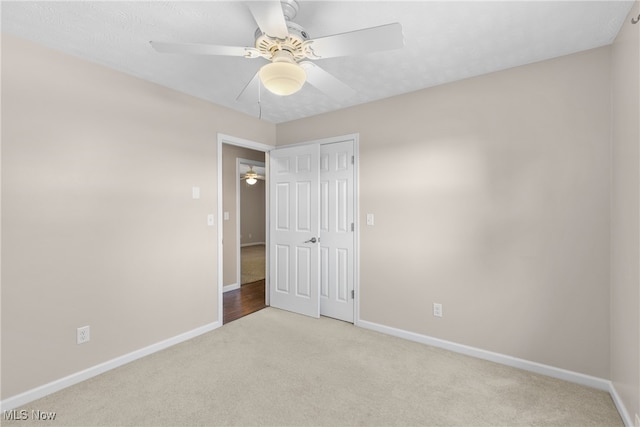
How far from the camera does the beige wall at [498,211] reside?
Answer: 86.4 inches

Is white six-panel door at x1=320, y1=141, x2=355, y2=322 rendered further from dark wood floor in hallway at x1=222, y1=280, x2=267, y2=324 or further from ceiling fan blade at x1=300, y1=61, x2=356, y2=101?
ceiling fan blade at x1=300, y1=61, x2=356, y2=101

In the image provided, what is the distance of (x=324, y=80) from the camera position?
6.14 feet

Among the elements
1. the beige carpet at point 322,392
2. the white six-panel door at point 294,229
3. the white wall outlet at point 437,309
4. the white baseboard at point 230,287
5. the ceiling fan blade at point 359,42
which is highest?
the ceiling fan blade at point 359,42

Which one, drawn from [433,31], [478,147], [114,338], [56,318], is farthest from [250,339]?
[433,31]

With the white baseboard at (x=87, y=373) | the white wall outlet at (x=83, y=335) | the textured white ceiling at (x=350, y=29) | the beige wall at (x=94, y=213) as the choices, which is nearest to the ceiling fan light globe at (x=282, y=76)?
the textured white ceiling at (x=350, y=29)

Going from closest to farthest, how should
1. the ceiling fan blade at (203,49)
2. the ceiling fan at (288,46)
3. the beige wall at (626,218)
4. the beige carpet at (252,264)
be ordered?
the ceiling fan at (288,46) → the ceiling fan blade at (203,49) → the beige wall at (626,218) → the beige carpet at (252,264)

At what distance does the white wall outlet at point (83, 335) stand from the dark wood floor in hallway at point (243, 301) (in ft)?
4.43

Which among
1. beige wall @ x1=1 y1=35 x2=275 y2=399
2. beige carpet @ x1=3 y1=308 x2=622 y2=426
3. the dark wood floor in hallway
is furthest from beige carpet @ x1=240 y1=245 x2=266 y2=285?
beige carpet @ x1=3 y1=308 x2=622 y2=426

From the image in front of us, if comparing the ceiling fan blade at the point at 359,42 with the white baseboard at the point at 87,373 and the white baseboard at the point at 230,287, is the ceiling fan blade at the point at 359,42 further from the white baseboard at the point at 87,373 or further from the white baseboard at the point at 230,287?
the white baseboard at the point at 230,287

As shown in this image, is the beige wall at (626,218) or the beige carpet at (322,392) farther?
the beige carpet at (322,392)

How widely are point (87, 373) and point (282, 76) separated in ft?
8.67

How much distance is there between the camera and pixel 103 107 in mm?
2430

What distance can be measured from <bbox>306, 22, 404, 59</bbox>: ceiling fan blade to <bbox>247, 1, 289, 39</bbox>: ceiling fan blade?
167mm

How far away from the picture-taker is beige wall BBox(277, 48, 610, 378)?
7.20ft
